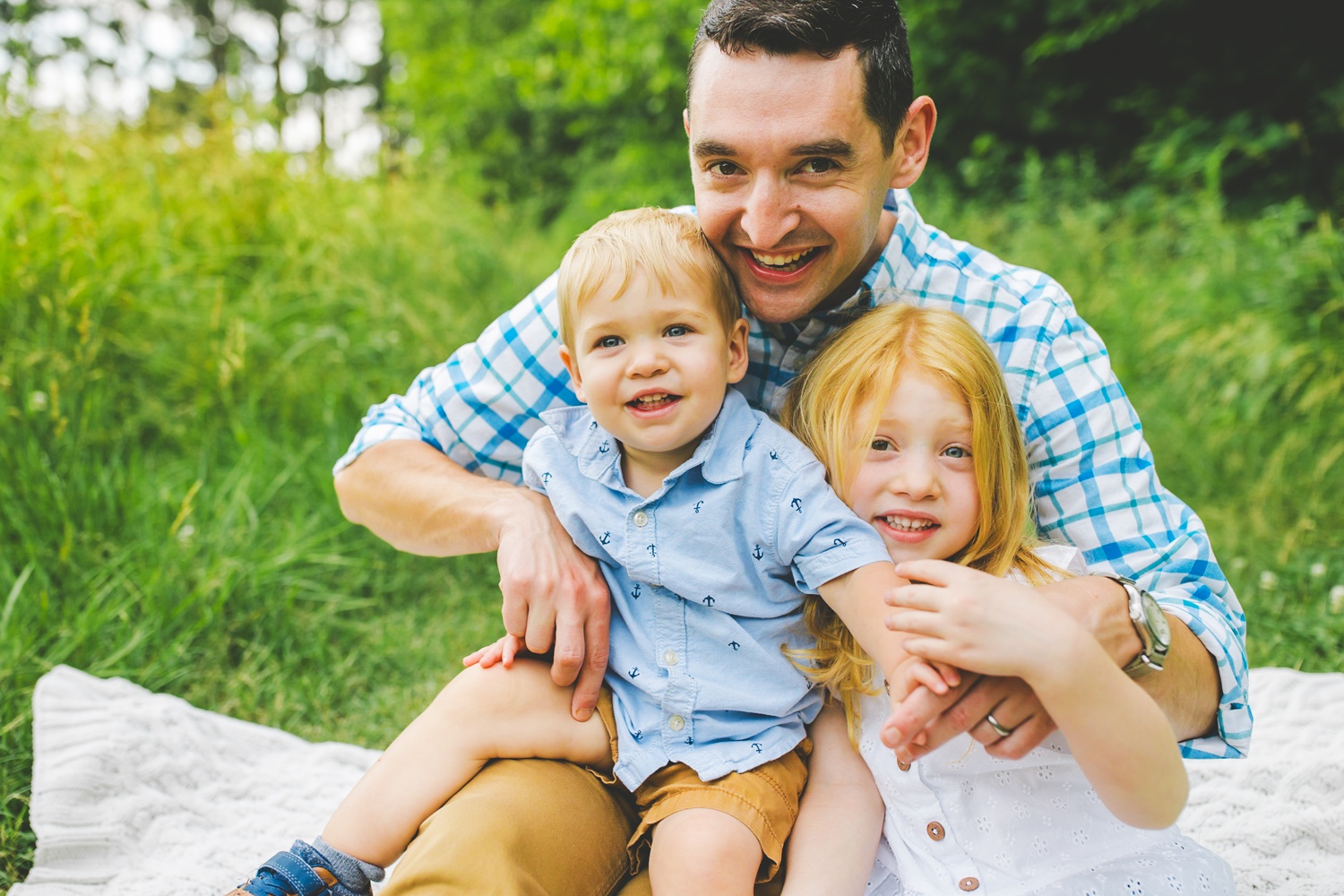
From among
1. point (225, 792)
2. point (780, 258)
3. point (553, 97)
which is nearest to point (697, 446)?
point (780, 258)

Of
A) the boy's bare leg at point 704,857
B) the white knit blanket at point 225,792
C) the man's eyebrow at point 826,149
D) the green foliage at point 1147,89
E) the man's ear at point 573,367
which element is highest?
the green foliage at point 1147,89

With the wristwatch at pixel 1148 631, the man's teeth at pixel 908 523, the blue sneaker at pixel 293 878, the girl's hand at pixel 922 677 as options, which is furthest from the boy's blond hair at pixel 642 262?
the blue sneaker at pixel 293 878

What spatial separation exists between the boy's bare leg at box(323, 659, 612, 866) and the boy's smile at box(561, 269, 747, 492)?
0.48 metres

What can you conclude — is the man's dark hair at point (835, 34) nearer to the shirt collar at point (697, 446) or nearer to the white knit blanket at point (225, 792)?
the shirt collar at point (697, 446)

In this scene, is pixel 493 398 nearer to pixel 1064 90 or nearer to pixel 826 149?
pixel 826 149

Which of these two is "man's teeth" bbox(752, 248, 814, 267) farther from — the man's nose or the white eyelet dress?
the white eyelet dress

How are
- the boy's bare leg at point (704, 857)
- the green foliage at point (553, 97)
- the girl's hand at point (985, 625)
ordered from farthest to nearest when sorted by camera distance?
the green foliage at point (553, 97), the boy's bare leg at point (704, 857), the girl's hand at point (985, 625)

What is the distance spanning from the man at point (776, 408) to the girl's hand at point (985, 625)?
96 mm

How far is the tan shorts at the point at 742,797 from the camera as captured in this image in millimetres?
1575

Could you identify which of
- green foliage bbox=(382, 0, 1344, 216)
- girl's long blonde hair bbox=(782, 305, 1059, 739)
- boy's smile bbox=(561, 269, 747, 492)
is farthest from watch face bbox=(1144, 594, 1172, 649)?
green foliage bbox=(382, 0, 1344, 216)

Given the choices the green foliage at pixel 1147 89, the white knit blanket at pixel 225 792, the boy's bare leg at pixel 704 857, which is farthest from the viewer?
the green foliage at pixel 1147 89

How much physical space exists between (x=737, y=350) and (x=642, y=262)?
248 mm

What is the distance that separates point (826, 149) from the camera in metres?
1.83

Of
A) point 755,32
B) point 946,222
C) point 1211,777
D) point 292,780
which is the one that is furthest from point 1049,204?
point 292,780
